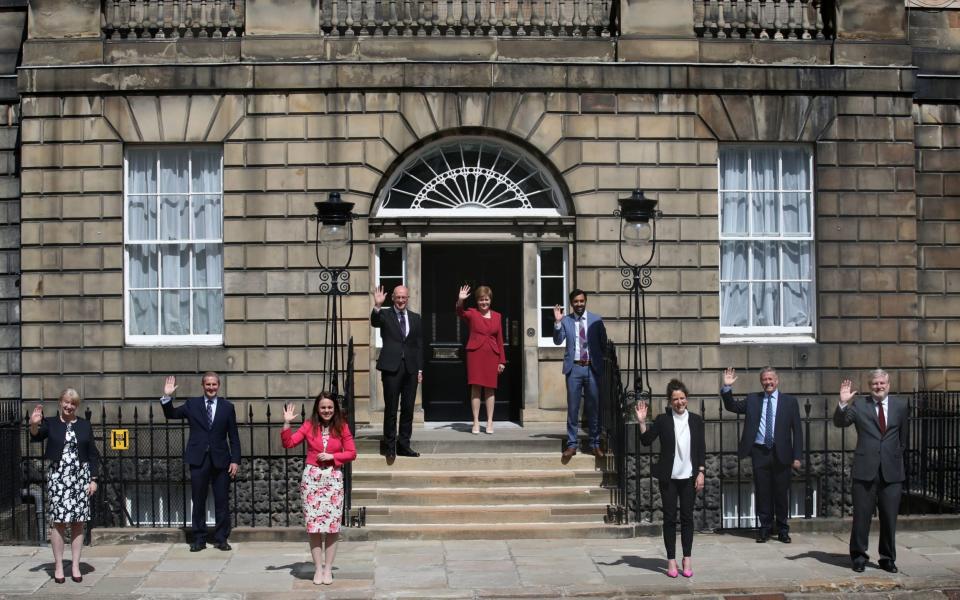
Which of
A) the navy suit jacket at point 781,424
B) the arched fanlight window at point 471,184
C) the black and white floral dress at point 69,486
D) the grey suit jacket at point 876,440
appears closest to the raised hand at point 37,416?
the black and white floral dress at point 69,486

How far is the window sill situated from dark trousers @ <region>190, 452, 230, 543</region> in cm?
704

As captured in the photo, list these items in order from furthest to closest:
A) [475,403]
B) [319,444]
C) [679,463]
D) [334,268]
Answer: [475,403]
[334,268]
[679,463]
[319,444]

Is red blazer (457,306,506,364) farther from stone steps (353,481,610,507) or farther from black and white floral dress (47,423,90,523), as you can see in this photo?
black and white floral dress (47,423,90,523)

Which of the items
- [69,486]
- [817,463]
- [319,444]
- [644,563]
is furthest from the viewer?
[817,463]

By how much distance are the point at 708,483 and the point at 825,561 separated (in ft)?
12.9

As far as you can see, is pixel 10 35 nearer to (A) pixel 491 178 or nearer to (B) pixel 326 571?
(A) pixel 491 178

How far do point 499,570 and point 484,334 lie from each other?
13.2 ft

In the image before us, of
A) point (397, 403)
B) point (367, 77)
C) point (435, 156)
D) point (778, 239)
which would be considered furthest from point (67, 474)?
point (778, 239)

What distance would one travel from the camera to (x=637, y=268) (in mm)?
13906

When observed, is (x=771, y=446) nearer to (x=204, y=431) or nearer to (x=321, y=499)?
(x=321, y=499)

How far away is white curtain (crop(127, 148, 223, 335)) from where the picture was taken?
629 inches

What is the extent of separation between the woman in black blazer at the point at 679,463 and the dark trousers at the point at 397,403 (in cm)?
354

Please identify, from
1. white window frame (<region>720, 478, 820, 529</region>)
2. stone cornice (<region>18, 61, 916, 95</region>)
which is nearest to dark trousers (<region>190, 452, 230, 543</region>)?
stone cornice (<region>18, 61, 916, 95</region>)

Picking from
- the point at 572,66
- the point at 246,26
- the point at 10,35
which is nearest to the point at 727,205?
the point at 572,66
